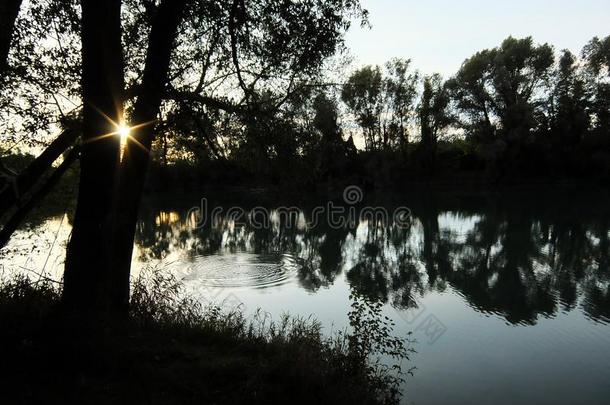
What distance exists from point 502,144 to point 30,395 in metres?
44.4

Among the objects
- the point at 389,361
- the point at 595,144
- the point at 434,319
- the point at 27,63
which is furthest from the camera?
the point at 595,144

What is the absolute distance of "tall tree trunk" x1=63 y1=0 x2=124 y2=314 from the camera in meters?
4.64

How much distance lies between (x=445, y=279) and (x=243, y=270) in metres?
5.79

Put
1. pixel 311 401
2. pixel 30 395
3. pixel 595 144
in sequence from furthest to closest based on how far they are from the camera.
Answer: pixel 595 144 < pixel 311 401 < pixel 30 395

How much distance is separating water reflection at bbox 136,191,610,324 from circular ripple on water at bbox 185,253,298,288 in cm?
3

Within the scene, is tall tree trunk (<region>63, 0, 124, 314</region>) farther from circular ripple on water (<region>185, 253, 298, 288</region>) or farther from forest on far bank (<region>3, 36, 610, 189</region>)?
forest on far bank (<region>3, 36, 610, 189</region>)

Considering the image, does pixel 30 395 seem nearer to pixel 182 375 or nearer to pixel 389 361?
pixel 182 375

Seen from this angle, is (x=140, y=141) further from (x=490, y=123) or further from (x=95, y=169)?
(x=490, y=123)

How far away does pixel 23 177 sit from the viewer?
18.2 feet

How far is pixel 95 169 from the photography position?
15.5ft

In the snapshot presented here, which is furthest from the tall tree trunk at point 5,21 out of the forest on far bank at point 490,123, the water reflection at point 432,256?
the forest on far bank at point 490,123

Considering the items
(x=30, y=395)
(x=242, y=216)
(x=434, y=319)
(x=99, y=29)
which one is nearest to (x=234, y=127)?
(x=99, y=29)

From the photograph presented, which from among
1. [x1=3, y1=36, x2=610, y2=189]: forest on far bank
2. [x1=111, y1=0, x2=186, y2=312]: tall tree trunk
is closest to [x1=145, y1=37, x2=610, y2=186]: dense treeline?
[x1=3, y1=36, x2=610, y2=189]: forest on far bank

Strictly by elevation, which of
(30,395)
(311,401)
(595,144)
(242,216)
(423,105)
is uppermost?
(423,105)
